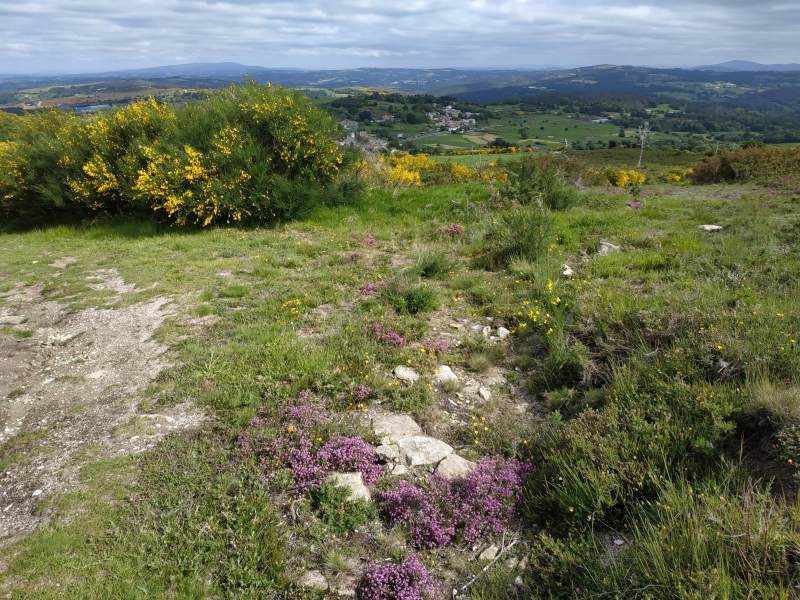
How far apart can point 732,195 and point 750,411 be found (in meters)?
16.4

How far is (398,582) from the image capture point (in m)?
3.01

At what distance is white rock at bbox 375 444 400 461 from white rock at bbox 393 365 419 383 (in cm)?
117

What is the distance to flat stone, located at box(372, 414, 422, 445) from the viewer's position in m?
4.45

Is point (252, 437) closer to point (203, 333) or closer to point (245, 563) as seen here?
point (245, 563)

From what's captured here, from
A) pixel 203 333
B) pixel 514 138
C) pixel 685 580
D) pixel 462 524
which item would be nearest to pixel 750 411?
pixel 685 580

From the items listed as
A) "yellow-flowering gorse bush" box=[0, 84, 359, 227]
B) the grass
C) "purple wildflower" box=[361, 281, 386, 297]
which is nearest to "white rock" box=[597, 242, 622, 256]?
the grass

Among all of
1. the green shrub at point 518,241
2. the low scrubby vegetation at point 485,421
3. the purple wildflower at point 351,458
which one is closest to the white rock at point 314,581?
the low scrubby vegetation at point 485,421

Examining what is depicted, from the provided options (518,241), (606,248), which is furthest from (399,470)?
(606,248)

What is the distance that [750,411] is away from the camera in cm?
353

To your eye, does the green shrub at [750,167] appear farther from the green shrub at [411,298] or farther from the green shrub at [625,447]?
the green shrub at [625,447]

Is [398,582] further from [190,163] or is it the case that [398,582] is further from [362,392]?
[190,163]

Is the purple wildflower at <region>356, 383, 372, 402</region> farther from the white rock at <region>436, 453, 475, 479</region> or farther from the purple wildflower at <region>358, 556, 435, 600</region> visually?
the purple wildflower at <region>358, 556, 435, 600</region>

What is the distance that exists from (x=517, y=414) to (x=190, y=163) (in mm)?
10953

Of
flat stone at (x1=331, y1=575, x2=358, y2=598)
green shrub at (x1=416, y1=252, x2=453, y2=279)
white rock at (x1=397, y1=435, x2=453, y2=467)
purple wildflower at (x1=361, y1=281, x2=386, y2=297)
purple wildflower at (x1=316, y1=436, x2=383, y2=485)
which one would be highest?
green shrub at (x1=416, y1=252, x2=453, y2=279)
